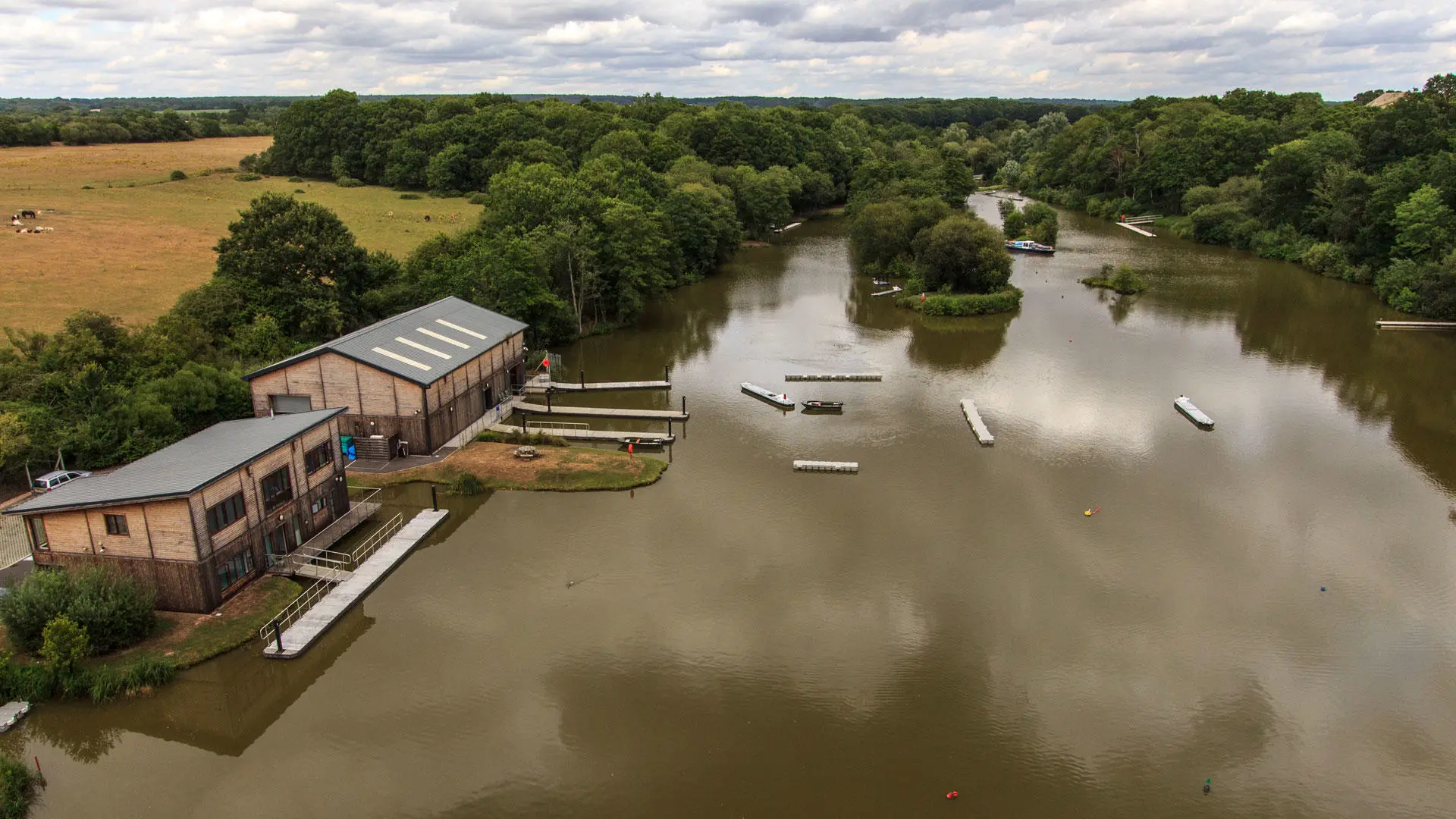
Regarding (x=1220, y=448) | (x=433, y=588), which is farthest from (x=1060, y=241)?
(x=433, y=588)

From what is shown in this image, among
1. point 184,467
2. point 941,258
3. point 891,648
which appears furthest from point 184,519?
point 941,258

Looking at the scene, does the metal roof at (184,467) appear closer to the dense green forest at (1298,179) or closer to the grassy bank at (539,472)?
the grassy bank at (539,472)

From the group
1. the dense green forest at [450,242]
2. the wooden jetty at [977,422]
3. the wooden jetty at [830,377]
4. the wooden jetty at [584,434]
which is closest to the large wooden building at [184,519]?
the dense green forest at [450,242]

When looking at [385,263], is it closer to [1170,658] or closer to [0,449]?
[0,449]

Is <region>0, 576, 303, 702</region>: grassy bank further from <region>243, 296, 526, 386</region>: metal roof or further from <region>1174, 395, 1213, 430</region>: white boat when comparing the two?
<region>1174, 395, 1213, 430</region>: white boat

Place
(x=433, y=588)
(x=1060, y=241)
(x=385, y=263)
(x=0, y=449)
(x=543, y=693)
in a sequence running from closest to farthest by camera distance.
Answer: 1. (x=543, y=693)
2. (x=433, y=588)
3. (x=0, y=449)
4. (x=385, y=263)
5. (x=1060, y=241)

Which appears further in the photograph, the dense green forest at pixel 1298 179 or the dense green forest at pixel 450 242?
the dense green forest at pixel 1298 179

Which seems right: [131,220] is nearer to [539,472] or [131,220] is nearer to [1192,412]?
[539,472]
